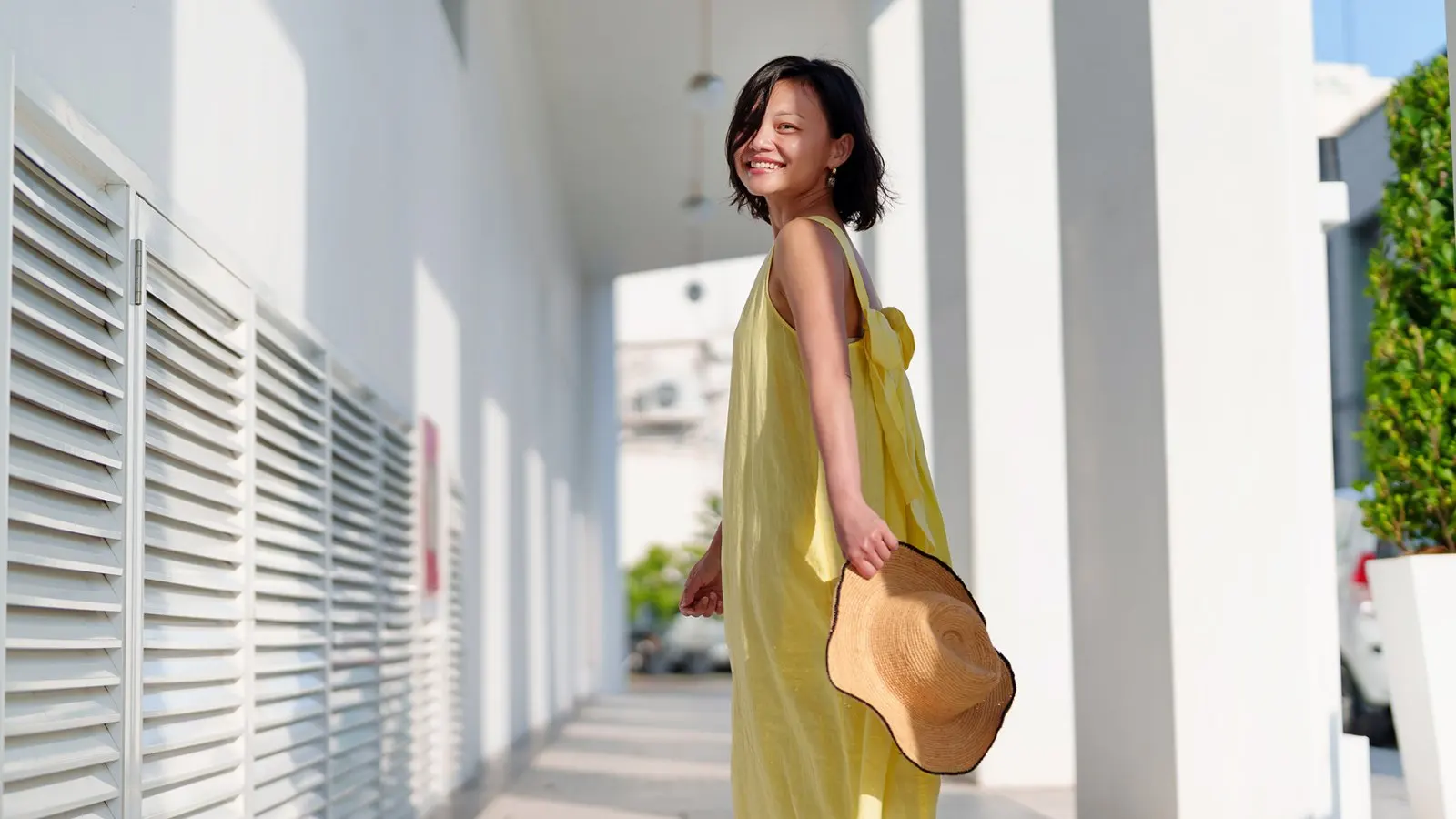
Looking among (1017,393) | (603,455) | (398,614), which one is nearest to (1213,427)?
(1017,393)

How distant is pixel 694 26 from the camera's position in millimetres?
8016

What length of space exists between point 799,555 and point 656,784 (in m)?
3.42

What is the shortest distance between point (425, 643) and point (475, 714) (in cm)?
95

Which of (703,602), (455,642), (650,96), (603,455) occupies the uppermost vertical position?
(650,96)

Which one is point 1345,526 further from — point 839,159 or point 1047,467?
point 839,159

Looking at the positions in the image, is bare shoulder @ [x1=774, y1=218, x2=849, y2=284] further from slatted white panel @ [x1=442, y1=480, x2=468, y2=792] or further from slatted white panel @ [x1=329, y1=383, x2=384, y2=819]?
slatted white panel @ [x1=442, y1=480, x2=468, y2=792]

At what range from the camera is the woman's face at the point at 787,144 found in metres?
1.93

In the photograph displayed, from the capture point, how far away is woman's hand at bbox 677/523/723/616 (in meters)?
2.18

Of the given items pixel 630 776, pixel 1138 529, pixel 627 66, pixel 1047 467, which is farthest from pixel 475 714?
pixel 627 66

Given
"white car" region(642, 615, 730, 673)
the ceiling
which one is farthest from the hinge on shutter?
"white car" region(642, 615, 730, 673)

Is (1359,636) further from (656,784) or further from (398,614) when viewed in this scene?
(398,614)

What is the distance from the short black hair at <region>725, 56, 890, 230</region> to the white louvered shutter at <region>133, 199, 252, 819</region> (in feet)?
2.78

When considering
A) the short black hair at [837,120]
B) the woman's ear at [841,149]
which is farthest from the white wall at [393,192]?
the woman's ear at [841,149]

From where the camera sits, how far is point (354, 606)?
387 cm
